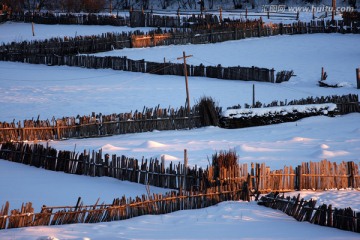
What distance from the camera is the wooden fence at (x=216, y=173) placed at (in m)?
14.6

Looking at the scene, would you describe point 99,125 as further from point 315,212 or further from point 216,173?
point 315,212

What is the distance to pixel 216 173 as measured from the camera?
14.6m

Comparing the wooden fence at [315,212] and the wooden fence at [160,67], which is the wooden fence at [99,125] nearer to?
the wooden fence at [160,67]

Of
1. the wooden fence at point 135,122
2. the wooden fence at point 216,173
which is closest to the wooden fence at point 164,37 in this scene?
the wooden fence at point 135,122

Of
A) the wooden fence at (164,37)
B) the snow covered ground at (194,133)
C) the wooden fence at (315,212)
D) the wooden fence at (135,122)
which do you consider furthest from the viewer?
the wooden fence at (164,37)

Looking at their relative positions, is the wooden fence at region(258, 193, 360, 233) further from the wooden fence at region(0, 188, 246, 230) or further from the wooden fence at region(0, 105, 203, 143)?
the wooden fence at region(0, 105, 203, 143)

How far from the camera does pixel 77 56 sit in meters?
34.1

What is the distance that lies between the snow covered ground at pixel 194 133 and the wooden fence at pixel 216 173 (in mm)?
284

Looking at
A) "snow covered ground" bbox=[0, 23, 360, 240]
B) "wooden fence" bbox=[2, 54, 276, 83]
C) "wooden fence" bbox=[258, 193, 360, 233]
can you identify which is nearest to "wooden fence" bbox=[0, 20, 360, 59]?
"snow covered ground" bbox=[0, 23, 360, 240]

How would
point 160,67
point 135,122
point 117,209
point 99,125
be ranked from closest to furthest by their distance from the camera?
1. point 117,209
2. point 99,125
3. point 135,122
4. point 160,67

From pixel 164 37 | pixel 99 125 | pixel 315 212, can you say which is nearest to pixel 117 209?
pixel 315 212

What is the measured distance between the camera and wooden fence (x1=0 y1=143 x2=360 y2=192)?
14.6 m

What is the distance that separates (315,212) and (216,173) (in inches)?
100

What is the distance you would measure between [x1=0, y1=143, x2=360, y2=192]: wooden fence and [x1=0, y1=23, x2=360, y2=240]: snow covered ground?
28 centimetres
